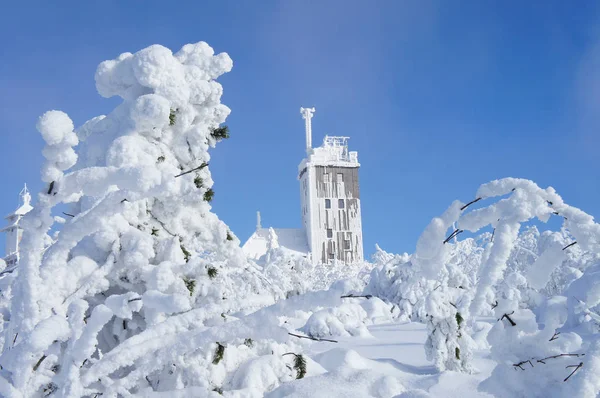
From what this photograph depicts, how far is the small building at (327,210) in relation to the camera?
1629 inches

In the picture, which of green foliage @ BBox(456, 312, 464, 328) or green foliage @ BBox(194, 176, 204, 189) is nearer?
green foliage @ BBox(194, 176, 204, 189)

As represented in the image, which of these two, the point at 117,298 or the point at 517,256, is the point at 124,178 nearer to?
the point at 117,298

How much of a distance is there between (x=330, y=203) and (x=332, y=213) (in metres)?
0.82

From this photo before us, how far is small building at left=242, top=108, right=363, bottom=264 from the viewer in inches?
1629

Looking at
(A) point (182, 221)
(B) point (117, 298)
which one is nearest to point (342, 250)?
(A) point (182, 221)

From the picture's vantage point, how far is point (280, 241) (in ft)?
135

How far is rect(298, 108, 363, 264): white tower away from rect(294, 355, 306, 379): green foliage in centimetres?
3510

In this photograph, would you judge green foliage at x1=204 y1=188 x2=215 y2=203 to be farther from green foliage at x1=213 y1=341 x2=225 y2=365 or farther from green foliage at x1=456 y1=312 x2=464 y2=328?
green foliage at x1=456 y1=312 x2=464 y2=328

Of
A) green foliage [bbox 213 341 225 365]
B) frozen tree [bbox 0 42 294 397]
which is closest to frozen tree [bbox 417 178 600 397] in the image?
frozen tree [bbox 0 42 294 397]

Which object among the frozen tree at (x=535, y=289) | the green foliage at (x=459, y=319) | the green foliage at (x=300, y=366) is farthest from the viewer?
the green foliage at (x=459, y=319)

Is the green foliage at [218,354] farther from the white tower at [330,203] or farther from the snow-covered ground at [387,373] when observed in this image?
the white tower at [330,203]

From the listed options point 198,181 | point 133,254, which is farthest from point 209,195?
point 133,254

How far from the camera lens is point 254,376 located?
501 cm

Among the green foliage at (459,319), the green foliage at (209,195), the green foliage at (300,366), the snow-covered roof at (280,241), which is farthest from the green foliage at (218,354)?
the snow-covered roof at (280,241)
